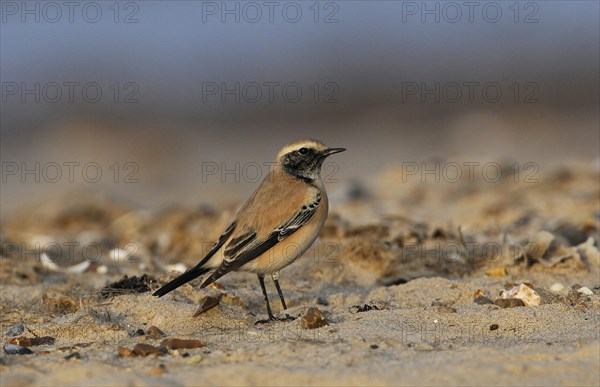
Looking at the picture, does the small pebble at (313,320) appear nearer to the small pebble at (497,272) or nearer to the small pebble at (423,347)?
the small pebble at (423,347)

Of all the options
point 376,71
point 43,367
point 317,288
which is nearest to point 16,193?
point 317,288

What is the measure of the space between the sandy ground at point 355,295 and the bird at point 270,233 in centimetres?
37

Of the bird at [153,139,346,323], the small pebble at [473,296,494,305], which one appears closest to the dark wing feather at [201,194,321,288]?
the bird at [153,139,346,323]

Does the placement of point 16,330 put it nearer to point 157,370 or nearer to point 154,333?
point 154,333

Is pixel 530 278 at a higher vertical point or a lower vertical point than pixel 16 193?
higher

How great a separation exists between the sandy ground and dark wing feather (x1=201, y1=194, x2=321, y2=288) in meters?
0.39

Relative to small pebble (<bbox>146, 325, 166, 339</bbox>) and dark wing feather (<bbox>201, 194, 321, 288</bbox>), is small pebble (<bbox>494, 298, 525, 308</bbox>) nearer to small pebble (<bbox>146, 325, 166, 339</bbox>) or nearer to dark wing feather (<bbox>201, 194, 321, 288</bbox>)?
dark wing feather (<bbox>201, 194, 321, 288</bbox>)

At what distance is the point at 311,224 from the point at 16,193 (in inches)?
653

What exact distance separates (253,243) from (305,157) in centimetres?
139

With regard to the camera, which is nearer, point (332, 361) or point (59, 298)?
point (332, 361)

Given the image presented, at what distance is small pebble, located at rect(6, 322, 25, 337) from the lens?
299 inches

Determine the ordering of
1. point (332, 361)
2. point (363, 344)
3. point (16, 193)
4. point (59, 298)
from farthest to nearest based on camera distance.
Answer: point (16, 193), point (59, 298), point (363, 344), point (332, 361)

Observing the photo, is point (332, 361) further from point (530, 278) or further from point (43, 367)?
point (530, 278)

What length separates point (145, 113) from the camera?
43.4 meters
